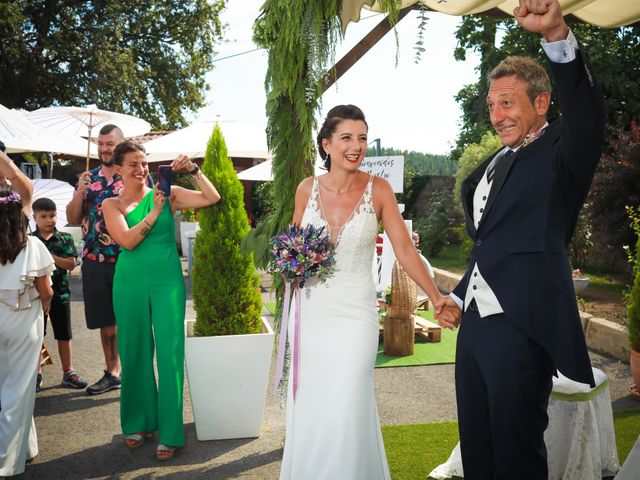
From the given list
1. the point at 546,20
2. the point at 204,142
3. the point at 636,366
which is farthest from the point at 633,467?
the point at 204,142

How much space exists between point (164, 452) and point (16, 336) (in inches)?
51.8

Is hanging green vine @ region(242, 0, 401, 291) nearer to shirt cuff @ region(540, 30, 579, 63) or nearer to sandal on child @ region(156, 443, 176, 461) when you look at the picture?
shirt cuff @ region(540, 30, 579, 63)

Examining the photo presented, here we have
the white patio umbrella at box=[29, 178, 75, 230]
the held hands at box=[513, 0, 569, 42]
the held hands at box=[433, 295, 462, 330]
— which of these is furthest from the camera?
the white patio umbrella at box=[29, 178, 75, 230]

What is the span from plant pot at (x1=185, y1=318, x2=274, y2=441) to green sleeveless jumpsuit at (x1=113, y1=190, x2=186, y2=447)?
0.14m

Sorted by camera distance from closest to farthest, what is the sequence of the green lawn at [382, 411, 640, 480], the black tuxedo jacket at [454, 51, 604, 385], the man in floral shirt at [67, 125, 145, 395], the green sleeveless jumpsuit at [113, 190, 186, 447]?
the black tuxedo jacket at [454, 51, 604, 385] → the green lawn at [382, 411, 640, 480] → the green sleeveless jumpsuit at [113, 190, 186, 447] → the man in floral shirt at [67, 125, 145, 395]

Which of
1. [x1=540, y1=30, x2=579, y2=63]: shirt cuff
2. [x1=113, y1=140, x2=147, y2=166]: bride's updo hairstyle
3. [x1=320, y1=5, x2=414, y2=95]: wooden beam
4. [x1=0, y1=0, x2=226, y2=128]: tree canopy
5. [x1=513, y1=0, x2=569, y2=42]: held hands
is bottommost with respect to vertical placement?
[x1=113, y1=140, x2=147, y2=166]: bride's updo hairstyle

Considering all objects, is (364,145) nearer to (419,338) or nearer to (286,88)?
(286,88)

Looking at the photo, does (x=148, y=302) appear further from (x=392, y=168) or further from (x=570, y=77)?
(x=392, y=168)

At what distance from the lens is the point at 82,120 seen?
8445 millimetres

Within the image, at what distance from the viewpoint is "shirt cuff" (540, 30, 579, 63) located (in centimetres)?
223

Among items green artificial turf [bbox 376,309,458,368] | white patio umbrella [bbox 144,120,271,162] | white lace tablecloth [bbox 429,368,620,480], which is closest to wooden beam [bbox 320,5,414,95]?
white lace tablecloth [bbox 429,368,620,480]

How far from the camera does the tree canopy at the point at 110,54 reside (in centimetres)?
2367

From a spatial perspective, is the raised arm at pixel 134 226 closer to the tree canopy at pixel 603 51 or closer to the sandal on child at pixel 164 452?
the sandal on child at pixel 164 452

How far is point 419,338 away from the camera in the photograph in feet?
26.2
